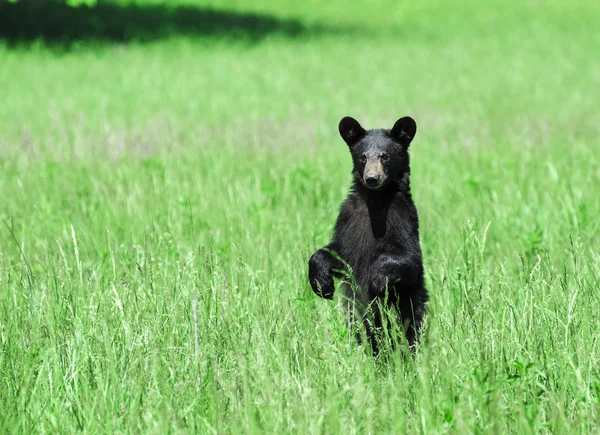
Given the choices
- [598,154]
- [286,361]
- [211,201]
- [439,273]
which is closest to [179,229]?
[211,201]

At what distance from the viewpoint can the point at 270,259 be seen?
526 centimetres

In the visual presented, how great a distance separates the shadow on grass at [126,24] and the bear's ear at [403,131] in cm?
2214

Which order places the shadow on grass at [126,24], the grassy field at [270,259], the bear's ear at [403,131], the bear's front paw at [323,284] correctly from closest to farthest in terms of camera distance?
the grassy field at [270,259], the bear's front paw at [323,284], the bear's ear at [403,131], the shadow on grass at [126,24]

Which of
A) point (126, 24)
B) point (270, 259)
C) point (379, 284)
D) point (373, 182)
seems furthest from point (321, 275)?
point (126, 24)

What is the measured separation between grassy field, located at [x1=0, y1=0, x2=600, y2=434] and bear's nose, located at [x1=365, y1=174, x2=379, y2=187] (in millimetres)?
508

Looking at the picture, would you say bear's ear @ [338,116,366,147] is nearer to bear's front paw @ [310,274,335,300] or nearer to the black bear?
the black bear

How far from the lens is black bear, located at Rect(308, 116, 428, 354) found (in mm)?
3936

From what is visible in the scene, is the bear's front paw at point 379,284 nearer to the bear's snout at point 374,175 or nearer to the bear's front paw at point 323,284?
the bear's front paw at point 323,284

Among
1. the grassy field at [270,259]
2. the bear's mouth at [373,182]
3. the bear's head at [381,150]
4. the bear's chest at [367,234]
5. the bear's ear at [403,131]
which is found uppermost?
the bear's ear at [403,131]

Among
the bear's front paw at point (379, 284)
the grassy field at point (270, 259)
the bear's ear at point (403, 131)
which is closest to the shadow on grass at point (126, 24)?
the grassy field at point (270, 259)

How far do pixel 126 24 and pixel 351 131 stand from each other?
2550 cm

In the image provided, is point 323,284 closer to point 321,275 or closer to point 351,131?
point 321,275

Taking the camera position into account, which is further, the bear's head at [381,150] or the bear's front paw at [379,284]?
the bear's head at [381,150]

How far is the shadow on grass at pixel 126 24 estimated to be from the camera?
25.9 metres
